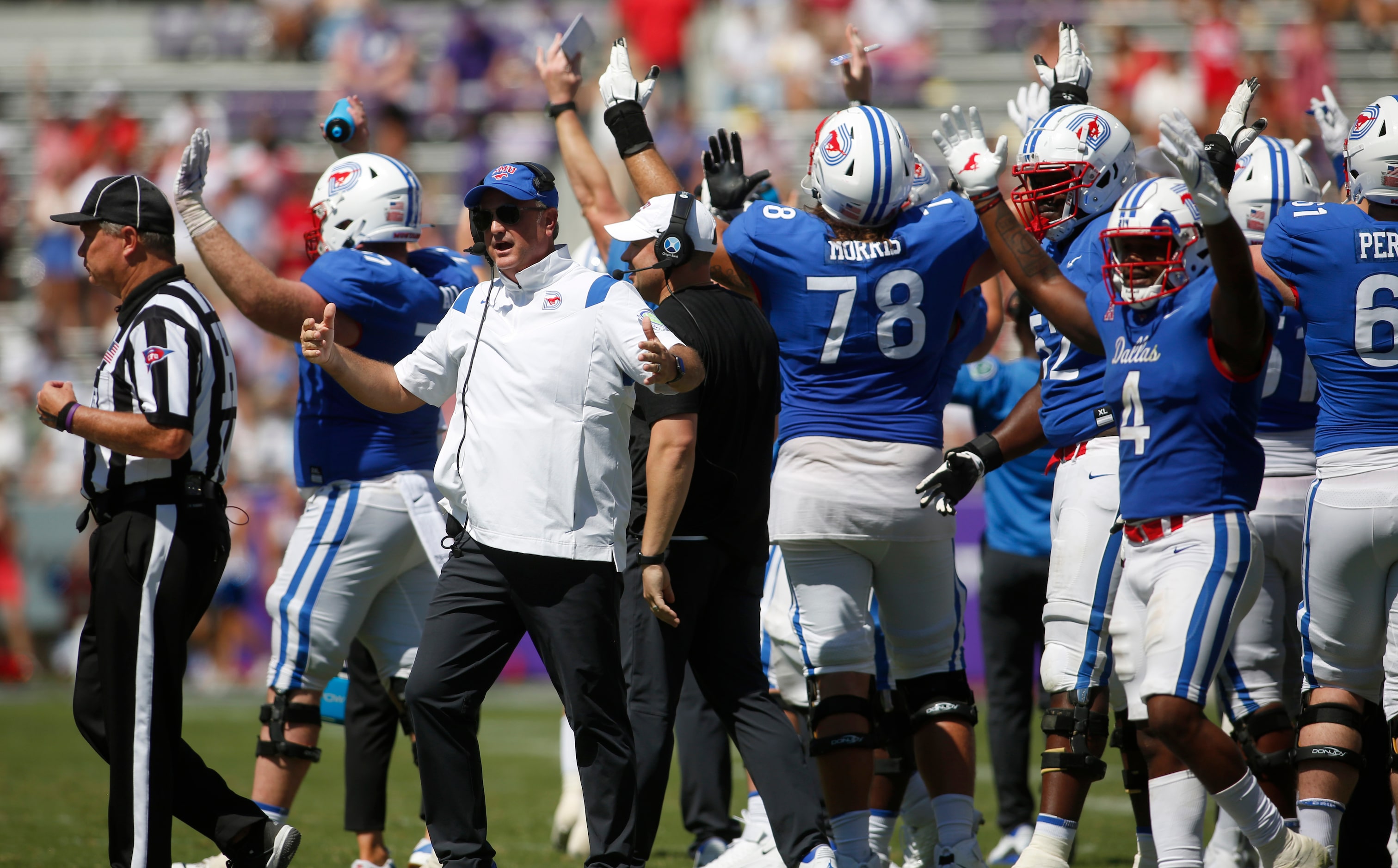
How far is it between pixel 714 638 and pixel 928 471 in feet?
3.46

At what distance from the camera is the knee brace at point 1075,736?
5133 mm

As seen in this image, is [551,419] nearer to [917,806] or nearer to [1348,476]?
[917,806]

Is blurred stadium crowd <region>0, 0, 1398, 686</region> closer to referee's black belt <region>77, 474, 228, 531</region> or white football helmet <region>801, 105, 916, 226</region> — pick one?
referee's black belt <region>77, 474, 228, 531</region>

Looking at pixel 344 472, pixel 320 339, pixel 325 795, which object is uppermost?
pixel 320 339

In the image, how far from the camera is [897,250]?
5500 mm

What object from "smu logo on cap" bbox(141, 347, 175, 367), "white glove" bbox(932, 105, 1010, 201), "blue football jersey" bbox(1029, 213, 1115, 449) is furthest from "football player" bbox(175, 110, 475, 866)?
"blue football jersey" bbox(1029, 213, 1115, 449)

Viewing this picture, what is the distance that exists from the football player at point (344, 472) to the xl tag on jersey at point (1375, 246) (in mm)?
3489

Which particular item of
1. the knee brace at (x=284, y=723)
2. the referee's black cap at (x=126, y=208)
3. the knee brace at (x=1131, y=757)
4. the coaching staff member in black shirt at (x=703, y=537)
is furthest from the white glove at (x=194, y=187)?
Result: the knee brace at (x=1131, y=757)

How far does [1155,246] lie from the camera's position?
4.71m

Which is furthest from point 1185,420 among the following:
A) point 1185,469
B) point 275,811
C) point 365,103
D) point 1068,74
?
point 365,103

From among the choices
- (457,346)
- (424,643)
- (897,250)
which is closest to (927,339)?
(897,250)

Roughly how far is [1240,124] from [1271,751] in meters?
2.31

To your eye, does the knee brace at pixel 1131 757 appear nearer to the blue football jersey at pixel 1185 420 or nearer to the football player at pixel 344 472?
the blue football jersey at pixel 1185 420

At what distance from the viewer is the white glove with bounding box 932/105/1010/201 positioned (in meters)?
5.22
